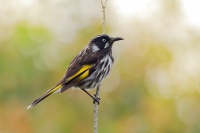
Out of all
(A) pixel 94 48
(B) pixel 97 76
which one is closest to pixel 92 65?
(B) pixel 97 76

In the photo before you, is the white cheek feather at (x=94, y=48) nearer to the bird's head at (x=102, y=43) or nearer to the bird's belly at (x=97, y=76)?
the bird's head at (x=102, y=43)

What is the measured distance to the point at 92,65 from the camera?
10570mm

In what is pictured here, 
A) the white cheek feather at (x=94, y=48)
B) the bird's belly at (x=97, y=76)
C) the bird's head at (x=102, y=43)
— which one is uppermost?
the bird's head at (x=102, y=43)

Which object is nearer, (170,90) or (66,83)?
(66,83)

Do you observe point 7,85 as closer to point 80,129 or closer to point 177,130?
point 80,129

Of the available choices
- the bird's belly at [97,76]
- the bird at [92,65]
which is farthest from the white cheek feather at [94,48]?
the bird's belly at [97,76]

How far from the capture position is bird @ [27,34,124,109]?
10.4m

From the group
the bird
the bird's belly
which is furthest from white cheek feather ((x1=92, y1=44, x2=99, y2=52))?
the bird's belly

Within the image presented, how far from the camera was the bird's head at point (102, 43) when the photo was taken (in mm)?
10664

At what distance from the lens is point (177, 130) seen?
66.7ft

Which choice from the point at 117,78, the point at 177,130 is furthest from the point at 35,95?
the point at 177,130

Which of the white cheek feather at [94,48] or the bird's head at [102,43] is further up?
the bird's head at [102,43]

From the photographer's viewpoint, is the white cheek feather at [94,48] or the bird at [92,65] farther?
the white cheek feather at [94,48]

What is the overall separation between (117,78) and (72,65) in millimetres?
10715
